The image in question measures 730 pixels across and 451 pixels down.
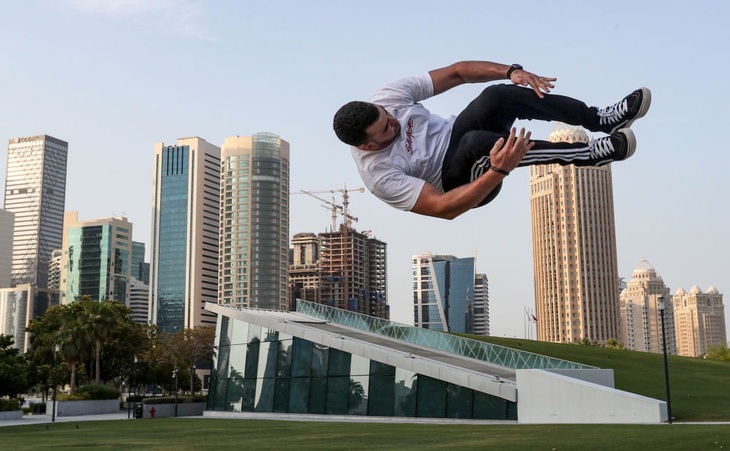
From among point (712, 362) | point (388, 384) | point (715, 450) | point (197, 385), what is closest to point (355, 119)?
point (715, 450)

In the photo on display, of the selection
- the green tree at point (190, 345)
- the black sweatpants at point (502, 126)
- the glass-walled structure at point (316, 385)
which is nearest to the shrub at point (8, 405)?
the glass-walled structure at point (316, 385)

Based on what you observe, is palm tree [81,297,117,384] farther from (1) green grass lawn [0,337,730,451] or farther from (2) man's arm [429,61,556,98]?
(2) man's arm [429,61,556,98]

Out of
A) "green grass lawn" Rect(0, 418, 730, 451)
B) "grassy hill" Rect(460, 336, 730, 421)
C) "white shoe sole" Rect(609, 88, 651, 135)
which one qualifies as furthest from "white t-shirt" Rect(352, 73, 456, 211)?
"grassy hill" Rect(460, 336, 730, 421)

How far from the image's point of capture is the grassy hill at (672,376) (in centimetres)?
4359

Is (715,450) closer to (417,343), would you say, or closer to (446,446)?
(446,446)

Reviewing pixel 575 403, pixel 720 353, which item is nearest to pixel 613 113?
pixel 575 403

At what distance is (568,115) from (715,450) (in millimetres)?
15249

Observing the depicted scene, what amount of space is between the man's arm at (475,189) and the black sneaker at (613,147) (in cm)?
85

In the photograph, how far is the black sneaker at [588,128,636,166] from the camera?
664 centimetres

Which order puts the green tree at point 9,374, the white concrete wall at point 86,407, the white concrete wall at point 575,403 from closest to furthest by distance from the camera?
the white concrete wall at point 575,403
the green tree at point 9,374
the white concrete wall at point 86,407

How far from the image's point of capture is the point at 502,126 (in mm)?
7168

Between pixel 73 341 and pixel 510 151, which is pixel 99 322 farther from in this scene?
pixel 510 151

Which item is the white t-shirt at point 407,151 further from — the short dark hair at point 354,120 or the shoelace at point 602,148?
the shoelace at point 602,148

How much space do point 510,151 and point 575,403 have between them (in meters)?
35.8
